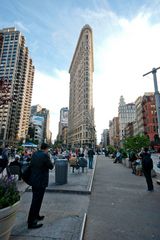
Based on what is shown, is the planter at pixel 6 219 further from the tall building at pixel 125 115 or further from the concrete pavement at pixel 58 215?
the tall building at pixel 125 115

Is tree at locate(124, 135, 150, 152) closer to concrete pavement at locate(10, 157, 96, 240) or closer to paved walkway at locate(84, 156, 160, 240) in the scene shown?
paved walkway at locate(84, 156, 160, 240)

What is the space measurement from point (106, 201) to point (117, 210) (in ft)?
3.11

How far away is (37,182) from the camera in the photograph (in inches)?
147

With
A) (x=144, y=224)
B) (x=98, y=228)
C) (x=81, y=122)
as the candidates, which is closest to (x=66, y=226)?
(x=98, y=228)

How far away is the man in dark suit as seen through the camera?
12.0ft

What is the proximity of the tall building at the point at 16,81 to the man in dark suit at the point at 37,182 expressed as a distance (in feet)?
332

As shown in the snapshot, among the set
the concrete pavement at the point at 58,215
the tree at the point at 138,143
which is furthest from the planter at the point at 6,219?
the tree at the point at 138,143

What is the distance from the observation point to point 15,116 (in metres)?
106

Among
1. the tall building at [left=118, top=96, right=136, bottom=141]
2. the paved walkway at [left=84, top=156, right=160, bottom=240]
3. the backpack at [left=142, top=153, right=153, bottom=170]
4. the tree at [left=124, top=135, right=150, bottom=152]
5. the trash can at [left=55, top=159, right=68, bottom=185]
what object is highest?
the tall building at [left=118, top=96, right=136, bottom=141]

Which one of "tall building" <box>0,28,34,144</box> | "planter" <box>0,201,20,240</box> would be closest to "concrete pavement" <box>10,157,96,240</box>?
"planter" <box>0,201,20,240</box>

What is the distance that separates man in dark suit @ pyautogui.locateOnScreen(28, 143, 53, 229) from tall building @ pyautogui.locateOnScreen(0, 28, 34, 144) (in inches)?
3984

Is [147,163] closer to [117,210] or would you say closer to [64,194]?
[117,210]

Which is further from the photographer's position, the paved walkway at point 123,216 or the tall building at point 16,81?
the tall building at point 16,81

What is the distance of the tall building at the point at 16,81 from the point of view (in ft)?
329
